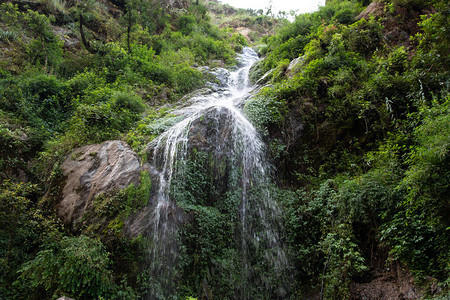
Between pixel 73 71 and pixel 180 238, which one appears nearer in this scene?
pixel 180 238

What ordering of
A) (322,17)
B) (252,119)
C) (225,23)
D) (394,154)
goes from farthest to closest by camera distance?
(225,23) < (322,17) < (252,119) < (394,154)

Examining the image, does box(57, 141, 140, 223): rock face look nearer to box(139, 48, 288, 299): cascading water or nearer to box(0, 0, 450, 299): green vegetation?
box(0, 0, 450, 299): green vegetation

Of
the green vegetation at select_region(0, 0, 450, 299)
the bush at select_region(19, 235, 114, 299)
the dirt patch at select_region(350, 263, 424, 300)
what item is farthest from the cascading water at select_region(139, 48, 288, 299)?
the dirt patch at select_region(350, 263, 424, 300)

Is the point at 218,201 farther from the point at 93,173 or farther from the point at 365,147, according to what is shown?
the point at 365,147

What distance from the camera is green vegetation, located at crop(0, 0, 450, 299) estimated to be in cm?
399

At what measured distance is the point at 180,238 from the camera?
488 cm

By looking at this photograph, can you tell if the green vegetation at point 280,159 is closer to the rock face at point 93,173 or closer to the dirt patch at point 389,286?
the dirt patch at point 389,286

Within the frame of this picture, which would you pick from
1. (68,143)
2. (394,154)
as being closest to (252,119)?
(394,154)

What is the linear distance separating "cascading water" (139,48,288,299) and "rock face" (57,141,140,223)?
2.03 ft

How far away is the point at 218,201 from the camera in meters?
5.83

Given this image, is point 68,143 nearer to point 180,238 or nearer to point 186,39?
point 180,238

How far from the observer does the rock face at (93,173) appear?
16.2 ft

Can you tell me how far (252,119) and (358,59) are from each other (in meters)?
4.13

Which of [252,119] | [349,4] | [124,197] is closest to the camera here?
[124,197]
